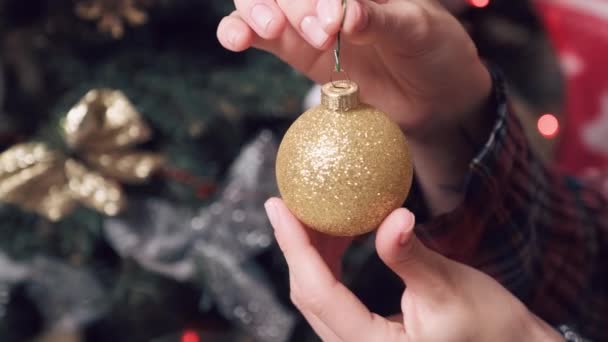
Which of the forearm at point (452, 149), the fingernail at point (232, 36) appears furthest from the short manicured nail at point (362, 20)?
the forearm at point (452, 149)

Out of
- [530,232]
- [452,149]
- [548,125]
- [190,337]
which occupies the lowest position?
[190,337]

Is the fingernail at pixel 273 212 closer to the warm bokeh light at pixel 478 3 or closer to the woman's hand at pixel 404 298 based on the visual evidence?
the woman's hand at pixel 404 298

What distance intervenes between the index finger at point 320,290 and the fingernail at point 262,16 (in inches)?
5.4

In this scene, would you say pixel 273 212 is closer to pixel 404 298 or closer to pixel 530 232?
pixel 404 298

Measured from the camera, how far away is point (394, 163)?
0.43 meters

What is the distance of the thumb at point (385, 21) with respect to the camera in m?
0.41

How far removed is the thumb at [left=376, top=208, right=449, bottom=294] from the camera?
41 cm

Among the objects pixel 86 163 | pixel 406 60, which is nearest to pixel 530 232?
pixel 406 60

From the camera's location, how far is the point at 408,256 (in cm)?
43

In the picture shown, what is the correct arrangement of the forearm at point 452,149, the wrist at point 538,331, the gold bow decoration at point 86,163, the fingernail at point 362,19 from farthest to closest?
the gold bow decoration at point 86,163, the forearm at point 452,149, the wrist at point 538,331, the fingernail at point 362,19

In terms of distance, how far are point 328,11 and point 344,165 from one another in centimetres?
11

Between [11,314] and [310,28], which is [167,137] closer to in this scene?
[11,314]

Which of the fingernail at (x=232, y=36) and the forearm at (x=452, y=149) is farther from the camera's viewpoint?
the forearm at (x=452, y=149)

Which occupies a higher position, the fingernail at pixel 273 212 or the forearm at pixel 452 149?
the fingernail at pixel 273 212
